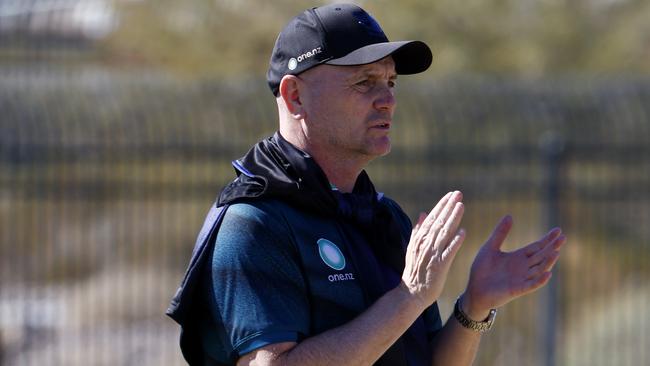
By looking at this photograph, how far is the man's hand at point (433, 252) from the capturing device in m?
Result: 2.51

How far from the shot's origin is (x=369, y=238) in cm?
281

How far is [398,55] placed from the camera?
9.39ft

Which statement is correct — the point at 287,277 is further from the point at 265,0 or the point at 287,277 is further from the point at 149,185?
the point at 265,0

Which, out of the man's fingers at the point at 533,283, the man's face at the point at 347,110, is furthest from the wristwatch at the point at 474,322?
the man's face at the point at 347,110

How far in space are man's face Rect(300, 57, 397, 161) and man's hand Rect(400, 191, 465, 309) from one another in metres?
0.28

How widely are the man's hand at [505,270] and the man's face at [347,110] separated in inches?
15.2

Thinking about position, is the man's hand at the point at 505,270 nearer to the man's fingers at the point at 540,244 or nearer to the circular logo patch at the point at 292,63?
the man's fingers at the point at 540,244

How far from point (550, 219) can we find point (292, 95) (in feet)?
16.9

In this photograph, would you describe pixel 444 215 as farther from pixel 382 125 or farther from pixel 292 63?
pixel 292 63

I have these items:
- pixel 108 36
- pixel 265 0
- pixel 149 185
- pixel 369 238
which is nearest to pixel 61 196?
pixel 149 185

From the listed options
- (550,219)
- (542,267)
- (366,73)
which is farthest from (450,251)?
(550,219)

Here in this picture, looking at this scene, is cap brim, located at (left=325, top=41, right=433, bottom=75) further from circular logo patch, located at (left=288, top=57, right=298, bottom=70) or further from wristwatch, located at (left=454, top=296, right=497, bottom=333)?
wristwatch, located at (left=454, top=296, right=497, bottom=333)

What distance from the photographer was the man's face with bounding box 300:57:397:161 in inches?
107

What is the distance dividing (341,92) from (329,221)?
0.31 meters
